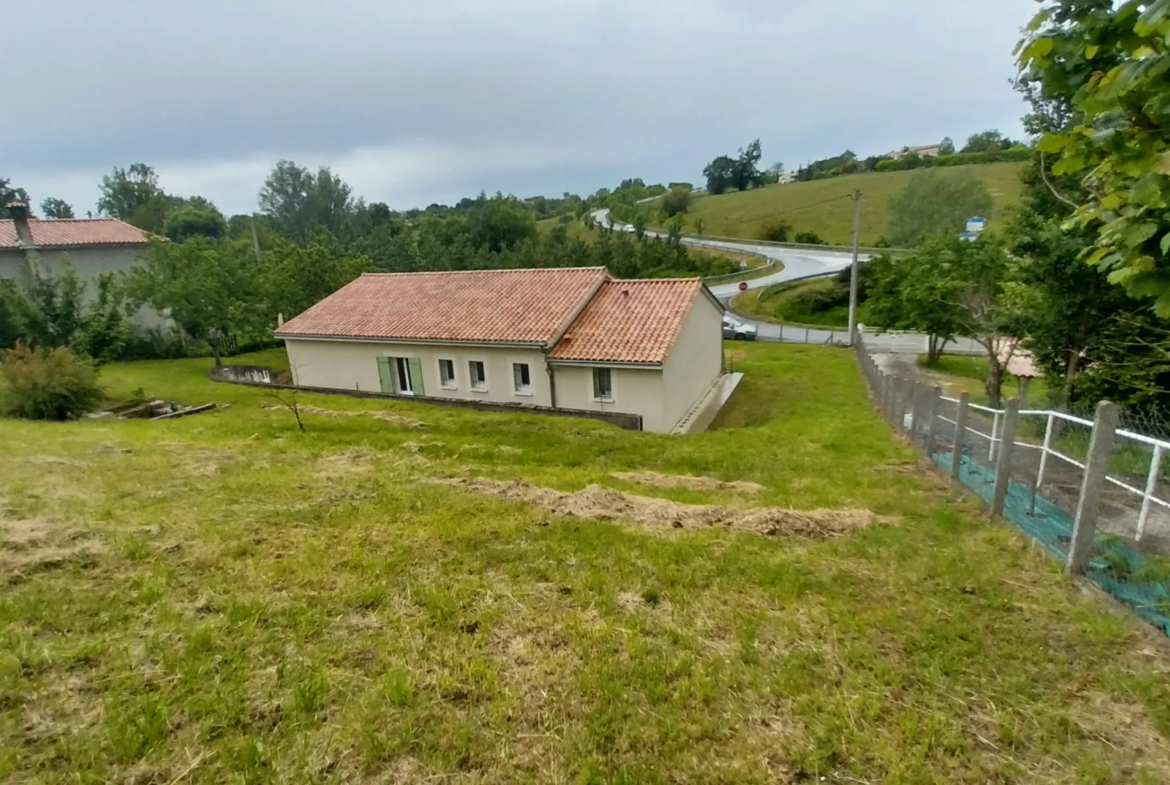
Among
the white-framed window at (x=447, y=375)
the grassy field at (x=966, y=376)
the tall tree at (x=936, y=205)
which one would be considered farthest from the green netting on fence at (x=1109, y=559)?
the tall tree at (x=936, y=205)

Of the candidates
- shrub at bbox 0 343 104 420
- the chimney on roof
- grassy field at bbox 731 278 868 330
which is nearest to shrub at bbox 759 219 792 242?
grassy field at bbox 731 278 868 330

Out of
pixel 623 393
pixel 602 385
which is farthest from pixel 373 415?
pixel 623 393

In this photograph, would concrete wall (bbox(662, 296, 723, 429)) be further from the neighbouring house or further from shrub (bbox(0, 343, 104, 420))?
shrub (bbox(0, 343, 104, 420))

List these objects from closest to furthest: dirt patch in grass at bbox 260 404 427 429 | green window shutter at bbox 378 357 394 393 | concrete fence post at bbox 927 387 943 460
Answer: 1. concrete fence post at bbox 927 387 943 460
2. dirt patch in grass at bbox 260 404 427 429
3. green window shutter at bbox 378 357 394 393

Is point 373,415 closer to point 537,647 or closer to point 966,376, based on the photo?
point 537,647

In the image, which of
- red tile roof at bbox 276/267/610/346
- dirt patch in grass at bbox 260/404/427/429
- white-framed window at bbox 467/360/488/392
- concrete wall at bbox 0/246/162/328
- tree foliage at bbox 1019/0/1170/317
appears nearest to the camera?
tree foliage at bbox 1019/0/1170/317

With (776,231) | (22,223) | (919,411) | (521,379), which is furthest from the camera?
(776,231)
